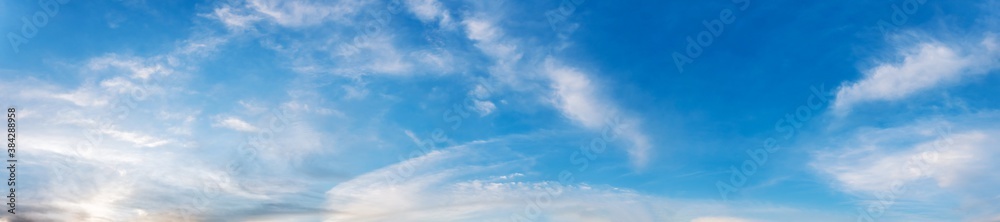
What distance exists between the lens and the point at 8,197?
68000 mm

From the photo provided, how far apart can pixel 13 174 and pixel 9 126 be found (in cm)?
650

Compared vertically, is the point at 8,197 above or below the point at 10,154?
below

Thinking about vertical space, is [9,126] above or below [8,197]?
above

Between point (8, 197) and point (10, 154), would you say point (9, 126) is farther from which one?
point (8, 197)

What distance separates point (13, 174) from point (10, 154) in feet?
8.86

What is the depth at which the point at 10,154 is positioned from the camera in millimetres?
67938

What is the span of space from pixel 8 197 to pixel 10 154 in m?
5.72

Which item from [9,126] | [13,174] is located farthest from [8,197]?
[9,126]

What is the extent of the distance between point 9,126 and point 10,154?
3834 mm

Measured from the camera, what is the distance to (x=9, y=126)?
67.2m

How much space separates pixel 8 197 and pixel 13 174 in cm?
307

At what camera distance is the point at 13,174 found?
68188 millimetres

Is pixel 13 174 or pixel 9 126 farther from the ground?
pixel 9 126
